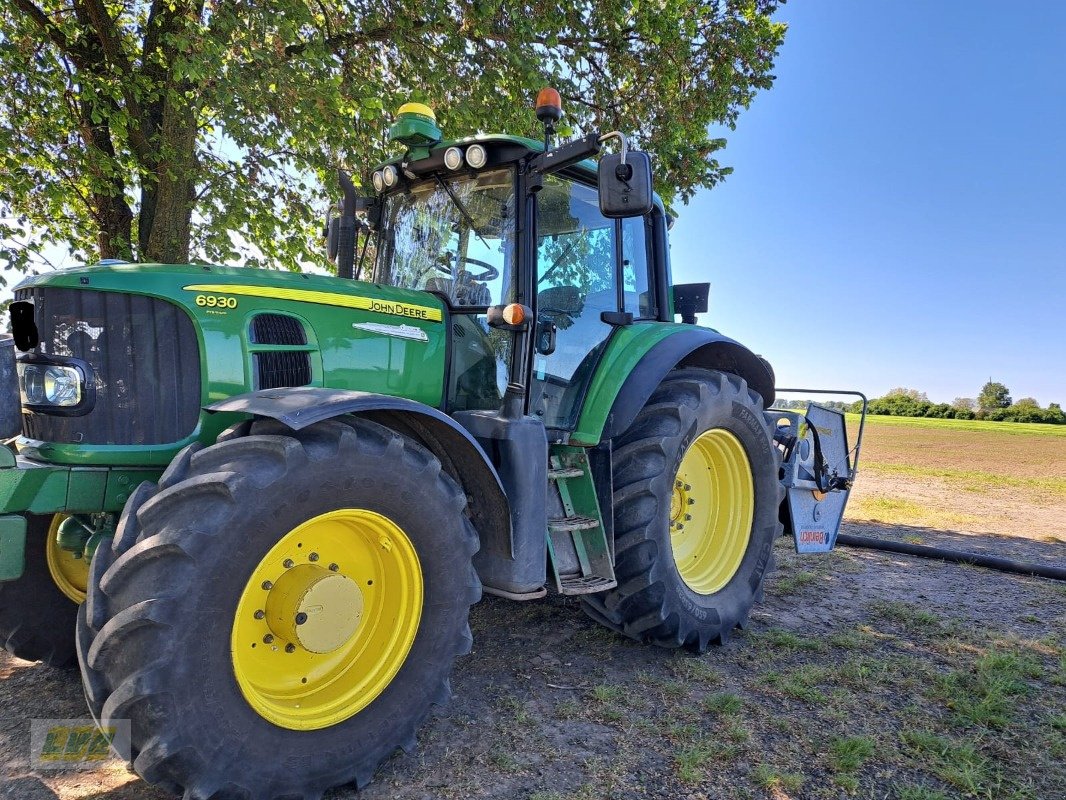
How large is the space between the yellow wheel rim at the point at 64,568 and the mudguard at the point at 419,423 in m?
1.14

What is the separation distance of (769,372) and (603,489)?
167 centimetres

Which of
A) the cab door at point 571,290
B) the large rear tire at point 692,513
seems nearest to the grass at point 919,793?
the large rear tire at point 692,513

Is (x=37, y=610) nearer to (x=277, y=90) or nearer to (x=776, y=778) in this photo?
(x=776, y=778)

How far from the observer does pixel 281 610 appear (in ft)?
7.20

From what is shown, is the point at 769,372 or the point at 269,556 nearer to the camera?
the point at 269,556

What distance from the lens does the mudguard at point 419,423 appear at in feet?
7.06

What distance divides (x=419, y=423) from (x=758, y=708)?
1907mm

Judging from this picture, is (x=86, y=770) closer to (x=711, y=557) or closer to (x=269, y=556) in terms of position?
(x=269, y=556)

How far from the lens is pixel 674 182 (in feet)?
24.4

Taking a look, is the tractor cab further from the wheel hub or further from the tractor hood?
the wheel hub

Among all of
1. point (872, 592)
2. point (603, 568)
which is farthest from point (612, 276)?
point (872, 592)

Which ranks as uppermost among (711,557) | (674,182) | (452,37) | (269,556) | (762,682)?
(452,37)

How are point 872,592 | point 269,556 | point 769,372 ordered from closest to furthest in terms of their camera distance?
point 269,556 → point 769,372 → point 872,592

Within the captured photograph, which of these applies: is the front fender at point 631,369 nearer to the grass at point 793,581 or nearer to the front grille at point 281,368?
the front grille at point 281,368
